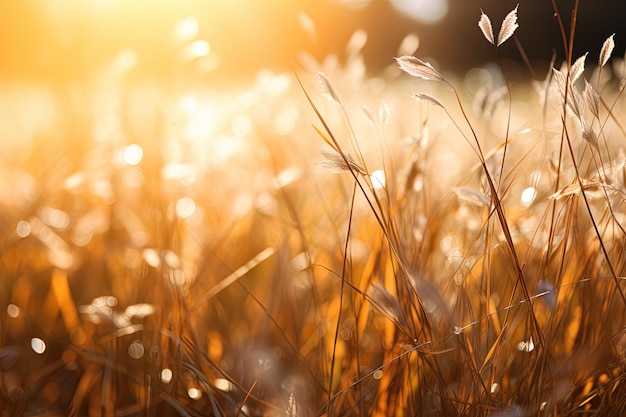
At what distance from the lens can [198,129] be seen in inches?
62.6

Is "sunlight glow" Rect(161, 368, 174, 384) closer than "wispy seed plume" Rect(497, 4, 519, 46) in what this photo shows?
No

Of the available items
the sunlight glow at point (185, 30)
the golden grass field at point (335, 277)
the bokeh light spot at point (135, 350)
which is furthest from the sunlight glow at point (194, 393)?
the sunlight glow at point (185, 30)

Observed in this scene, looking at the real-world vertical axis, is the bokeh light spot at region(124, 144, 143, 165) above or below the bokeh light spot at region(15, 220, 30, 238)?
above

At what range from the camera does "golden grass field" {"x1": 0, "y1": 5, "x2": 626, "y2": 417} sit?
72cm

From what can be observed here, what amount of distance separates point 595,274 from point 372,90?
0.68 meters

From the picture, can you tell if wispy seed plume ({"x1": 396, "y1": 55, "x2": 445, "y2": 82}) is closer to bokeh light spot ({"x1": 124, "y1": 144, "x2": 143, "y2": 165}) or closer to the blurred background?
bokeh light spot ({"x1": 124, "y1": 144, "x2": 143, "y2": 165})

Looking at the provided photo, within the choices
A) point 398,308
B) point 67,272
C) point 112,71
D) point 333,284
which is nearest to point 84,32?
point 112,71

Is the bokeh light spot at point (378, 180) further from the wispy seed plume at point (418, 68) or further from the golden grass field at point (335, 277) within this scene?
the wispy seed plume at point (418, 68)

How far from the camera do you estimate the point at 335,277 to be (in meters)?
1.11

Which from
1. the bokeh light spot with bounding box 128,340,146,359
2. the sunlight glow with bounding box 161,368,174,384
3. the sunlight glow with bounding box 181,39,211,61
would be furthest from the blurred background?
the sunlight glow with bounding box 161,368,174,384

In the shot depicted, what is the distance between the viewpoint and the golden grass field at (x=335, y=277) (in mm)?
723

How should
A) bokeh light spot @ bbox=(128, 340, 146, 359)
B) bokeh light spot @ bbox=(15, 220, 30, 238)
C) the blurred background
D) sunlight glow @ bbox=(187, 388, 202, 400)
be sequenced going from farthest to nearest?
the blurred background, bokeh light spot @ bbox=(15, 220, 30, 238), bokeh light spot @ bbox=(128, 340, 146, 359), sunlight glow @ bbox=(187, 388, 202, 400)

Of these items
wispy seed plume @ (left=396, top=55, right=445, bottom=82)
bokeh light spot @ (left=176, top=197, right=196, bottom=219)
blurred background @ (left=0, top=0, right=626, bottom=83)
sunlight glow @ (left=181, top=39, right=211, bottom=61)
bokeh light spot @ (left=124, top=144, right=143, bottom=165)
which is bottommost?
blurred background @ (left=0, top=0, right=626, bottom=83)

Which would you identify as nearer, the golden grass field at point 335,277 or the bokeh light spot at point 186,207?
the golden grass field at point 335,277
